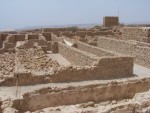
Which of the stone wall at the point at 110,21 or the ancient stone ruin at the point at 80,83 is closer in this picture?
the ancient stone ruin at the point at 80,83

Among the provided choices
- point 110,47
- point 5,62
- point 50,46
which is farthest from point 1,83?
point 50,46

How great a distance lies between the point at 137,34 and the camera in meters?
20.1

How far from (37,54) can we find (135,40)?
709cm

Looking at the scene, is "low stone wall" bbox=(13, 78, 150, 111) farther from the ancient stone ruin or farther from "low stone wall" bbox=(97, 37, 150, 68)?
"low stone wall" bbox=(97, 37, 150, 68)

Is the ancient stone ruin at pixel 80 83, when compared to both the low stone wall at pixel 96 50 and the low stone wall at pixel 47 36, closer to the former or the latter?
the low stone wall at pixel 96 50

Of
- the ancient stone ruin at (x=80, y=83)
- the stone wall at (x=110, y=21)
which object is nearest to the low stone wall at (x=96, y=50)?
the ancient stone ruin at (x=80, y=83)

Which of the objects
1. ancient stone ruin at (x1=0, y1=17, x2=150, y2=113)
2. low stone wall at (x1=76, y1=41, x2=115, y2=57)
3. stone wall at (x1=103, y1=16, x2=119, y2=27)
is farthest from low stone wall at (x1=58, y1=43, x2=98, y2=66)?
Answer: stone wall at (x1=103, y1=16, x2=119, y2=27)

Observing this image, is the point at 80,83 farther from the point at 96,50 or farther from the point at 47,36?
the point at 47,36

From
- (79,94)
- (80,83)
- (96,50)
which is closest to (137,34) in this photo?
(96,50)

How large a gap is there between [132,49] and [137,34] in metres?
2.20

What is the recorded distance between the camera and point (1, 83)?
1171 cm

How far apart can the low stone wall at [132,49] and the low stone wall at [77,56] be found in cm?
343

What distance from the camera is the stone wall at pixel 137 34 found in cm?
1898

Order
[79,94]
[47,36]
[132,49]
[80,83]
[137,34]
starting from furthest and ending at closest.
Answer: [47,36]
[137,34]
[132,49]
[80,83]
[79,94]
